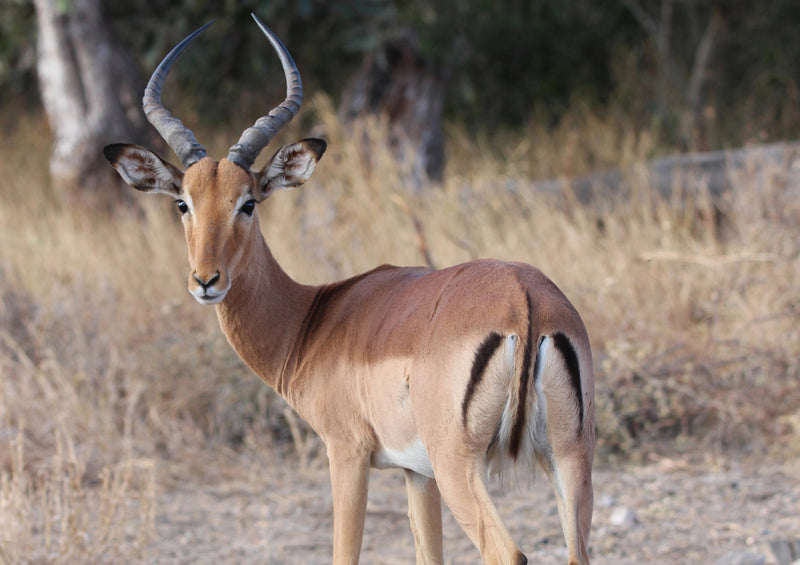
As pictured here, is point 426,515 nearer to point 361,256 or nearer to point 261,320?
point 261,320

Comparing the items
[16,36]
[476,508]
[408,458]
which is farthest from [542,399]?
[16,36]

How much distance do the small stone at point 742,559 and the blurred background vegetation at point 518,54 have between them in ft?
20.1

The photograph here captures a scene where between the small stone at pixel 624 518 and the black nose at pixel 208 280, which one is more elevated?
the black nose at pixel 208 280

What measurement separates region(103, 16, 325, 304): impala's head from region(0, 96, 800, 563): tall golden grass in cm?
123

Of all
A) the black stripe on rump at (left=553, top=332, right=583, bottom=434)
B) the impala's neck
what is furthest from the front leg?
the black stripe on rump at (left=553, top=332, right=583, bottom=434)

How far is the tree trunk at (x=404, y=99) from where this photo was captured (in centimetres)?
995

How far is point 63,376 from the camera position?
5836 mm

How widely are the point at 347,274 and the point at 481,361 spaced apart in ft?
13.0

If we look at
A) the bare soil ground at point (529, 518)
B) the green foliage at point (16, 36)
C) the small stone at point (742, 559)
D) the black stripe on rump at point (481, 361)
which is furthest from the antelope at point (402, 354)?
the green foliage at point (16, 36)

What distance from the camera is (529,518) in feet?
16.3

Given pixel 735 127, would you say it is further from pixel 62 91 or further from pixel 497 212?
pixel 62 91

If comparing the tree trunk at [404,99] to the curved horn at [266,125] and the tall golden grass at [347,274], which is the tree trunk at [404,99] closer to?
the tall golden grass at [347,274]

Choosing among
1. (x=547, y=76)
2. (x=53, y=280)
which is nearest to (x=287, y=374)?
(x=53, y=280)

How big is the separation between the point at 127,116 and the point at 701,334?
640 cm
